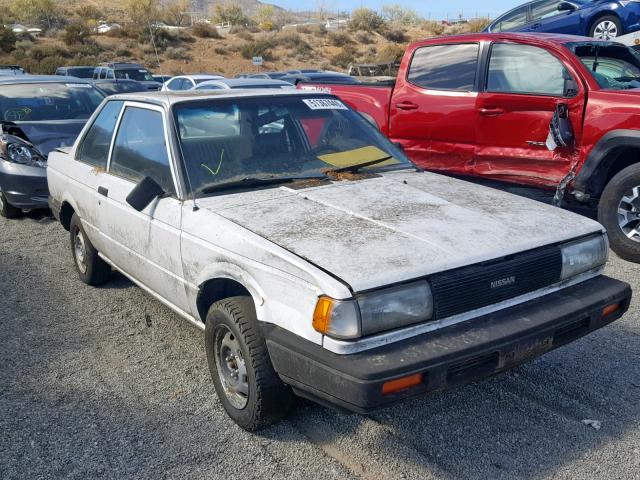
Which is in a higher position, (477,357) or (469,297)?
(469,297)

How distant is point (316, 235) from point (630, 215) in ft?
11.7

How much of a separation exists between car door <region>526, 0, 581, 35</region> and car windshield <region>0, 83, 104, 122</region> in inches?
316

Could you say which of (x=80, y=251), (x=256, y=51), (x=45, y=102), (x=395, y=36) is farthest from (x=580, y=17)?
(x=395, y=36)

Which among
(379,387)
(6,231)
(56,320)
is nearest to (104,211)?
(56,320)

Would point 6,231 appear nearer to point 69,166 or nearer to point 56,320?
point 69,166

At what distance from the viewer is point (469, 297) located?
8.96ft

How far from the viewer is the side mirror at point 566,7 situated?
38.0 feet

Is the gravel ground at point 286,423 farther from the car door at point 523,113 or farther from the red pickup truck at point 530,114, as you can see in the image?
the car door at point 523,113

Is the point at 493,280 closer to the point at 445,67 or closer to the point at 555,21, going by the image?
the point at 445,67

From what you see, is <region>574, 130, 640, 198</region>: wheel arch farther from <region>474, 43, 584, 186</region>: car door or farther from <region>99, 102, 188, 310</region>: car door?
<region>99, 102, 188, 310</region>: car door

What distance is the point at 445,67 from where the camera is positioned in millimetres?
6504

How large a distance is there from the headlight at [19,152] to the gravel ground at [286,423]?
337cm

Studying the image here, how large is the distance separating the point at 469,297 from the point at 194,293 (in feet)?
4.80

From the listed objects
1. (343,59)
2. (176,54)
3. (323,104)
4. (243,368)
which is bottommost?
(343,59)
